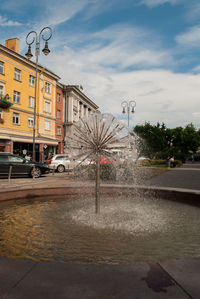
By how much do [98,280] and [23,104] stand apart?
31.5 m

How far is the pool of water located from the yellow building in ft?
68.4

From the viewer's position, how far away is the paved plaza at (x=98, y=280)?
1758 millimetres

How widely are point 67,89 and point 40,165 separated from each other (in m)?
30.5

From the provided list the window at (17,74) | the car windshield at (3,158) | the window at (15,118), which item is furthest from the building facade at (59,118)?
the car windshield at (3,158)

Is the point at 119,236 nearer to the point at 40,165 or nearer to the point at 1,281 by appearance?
the point at 1,281

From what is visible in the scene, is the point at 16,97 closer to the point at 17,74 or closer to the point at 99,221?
the point at 17,74

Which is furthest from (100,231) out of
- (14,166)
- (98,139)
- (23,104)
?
(23,104)

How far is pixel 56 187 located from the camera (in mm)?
7707

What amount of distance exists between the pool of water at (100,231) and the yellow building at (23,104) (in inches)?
821

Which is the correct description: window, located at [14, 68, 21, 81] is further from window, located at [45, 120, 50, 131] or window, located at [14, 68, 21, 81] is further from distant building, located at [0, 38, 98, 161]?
window, located at [45, 120, 50, 131]

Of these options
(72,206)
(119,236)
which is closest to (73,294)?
(119,236)

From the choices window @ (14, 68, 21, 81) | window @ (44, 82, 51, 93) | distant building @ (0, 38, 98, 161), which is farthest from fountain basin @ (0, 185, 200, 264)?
window @ (44, 82, 51, 93)

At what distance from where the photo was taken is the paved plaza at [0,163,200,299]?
1758 millimetres

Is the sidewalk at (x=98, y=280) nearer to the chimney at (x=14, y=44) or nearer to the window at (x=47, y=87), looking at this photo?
the chimney at (x=14, y=44)
